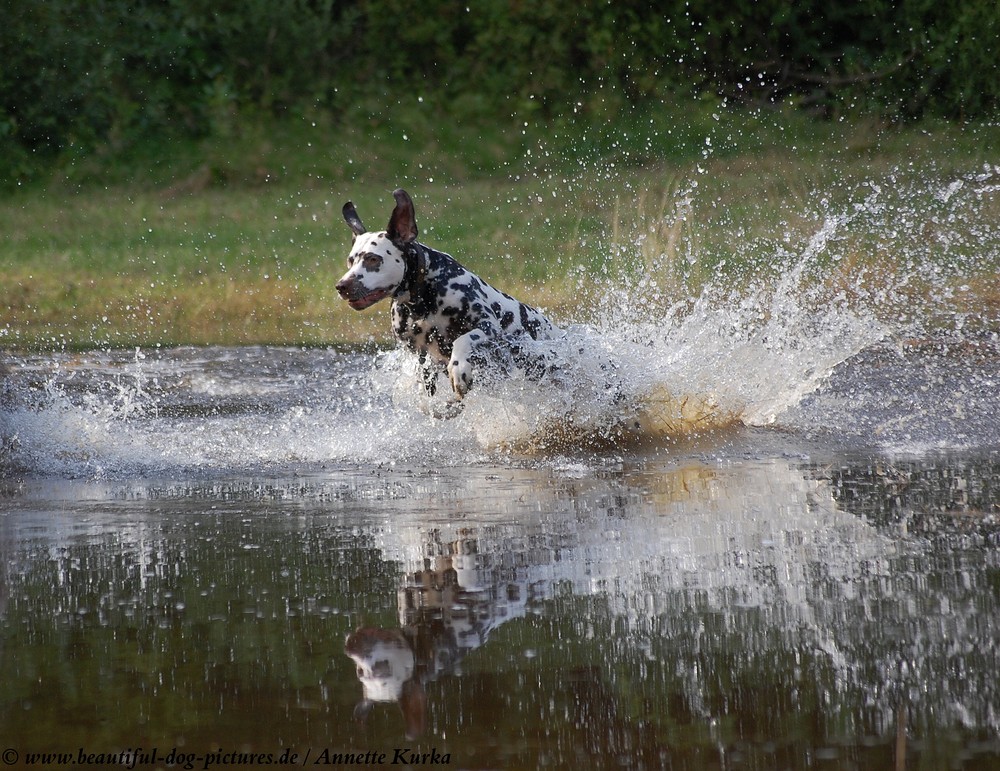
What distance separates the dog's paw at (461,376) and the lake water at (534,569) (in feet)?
0.37

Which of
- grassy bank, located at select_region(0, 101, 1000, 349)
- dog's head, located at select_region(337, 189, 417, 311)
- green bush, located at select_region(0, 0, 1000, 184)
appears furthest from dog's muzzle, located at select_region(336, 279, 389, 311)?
green bush, located at select_region(0, 0, 1000, 184)

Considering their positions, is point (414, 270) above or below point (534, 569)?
above

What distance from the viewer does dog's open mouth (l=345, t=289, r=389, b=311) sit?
7668 mm

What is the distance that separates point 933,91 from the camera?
22453 mm

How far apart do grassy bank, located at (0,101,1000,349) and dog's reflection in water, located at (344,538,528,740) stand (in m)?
7.84

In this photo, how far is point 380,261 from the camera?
782cm

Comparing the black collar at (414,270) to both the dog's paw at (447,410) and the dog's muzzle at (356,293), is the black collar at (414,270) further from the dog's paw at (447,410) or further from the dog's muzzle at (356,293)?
the dog's paw at (447,410)

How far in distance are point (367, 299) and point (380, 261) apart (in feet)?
0.72

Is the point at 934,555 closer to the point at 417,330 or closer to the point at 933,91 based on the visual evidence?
the point at 417,330

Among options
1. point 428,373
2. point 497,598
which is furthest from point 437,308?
point 497,598

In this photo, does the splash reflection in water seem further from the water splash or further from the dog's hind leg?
the dog's hind leg

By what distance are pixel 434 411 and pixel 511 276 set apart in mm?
6424

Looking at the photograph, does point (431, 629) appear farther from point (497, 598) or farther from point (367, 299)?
point (367, 299)

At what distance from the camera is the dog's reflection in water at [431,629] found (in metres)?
3.63
